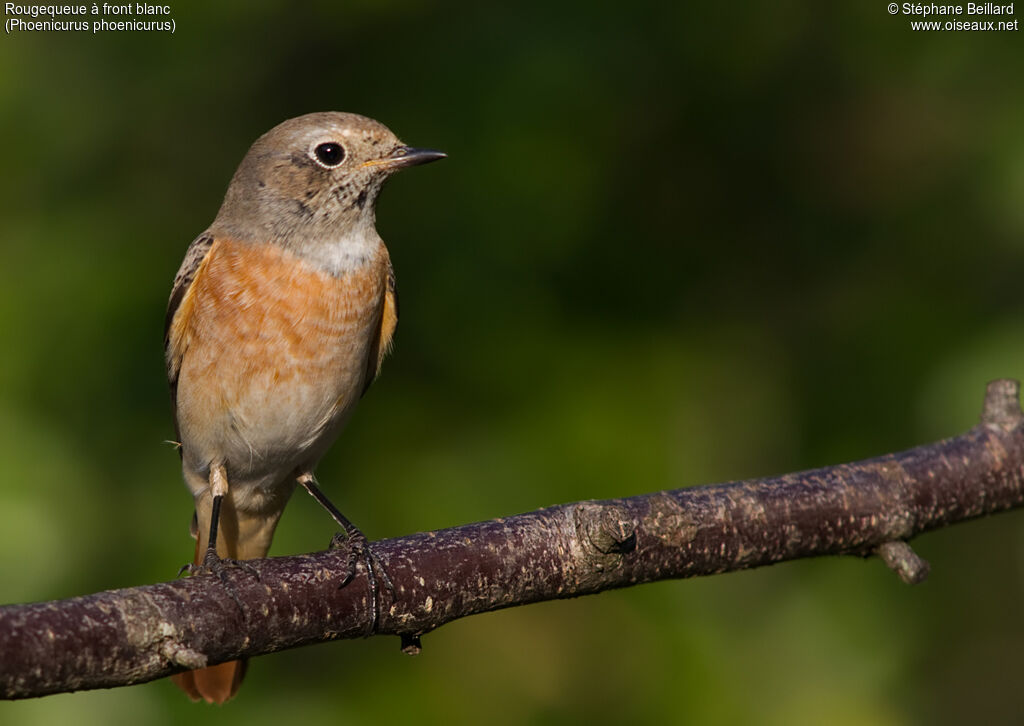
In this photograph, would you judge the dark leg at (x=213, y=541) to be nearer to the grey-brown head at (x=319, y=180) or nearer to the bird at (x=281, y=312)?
the bird at (x=281, y=312)

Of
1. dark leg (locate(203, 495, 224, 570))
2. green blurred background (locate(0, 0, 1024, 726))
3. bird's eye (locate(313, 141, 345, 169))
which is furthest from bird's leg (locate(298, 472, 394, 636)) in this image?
bird's eye (locate(313, 141, 345, 169))

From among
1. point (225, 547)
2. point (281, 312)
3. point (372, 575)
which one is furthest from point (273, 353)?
point (372, 575)

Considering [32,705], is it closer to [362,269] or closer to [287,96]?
[362,269]

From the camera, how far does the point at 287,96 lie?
5.07 m

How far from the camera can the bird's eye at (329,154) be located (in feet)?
14.4

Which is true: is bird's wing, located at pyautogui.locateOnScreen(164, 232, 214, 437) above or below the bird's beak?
below

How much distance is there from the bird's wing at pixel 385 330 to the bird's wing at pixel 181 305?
0.72 metres

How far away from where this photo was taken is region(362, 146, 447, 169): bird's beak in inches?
168

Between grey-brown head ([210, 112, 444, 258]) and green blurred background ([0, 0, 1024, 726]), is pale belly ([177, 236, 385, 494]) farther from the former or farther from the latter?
green blurred background ([0, 0, 1024, 726])

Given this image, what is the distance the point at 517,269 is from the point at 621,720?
1827 mm

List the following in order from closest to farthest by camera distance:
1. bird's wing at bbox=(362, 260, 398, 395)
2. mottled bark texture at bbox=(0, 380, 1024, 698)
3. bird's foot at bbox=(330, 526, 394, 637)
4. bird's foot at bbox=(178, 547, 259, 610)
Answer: mottled bark texture at bbox=(0, 380, 1024, 698)
bird's foot at bbox=(178, 547, 259, 610)
bird's foot at bbox=(330, 526, 394, 637)
bird's wing at bbox=(362, 260, 398, 395)

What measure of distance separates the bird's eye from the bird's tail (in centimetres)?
146

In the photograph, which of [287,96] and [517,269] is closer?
[517,269]

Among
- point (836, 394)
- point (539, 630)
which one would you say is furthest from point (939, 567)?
point (539, 630)
